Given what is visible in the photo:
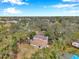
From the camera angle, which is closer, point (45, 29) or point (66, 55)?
point (66, 55)

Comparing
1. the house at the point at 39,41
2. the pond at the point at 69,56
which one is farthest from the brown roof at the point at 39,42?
the pond at the point at 69,56

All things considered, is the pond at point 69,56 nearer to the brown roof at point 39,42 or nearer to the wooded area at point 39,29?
the wooded area at point 39,29

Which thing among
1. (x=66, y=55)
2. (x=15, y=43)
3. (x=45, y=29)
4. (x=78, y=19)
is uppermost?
(x=78, y=19)

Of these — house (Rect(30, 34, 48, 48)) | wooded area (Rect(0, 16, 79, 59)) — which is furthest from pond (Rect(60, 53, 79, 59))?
house (Rect(30, 34, 48, 48))

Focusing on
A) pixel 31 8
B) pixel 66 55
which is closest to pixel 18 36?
pixel 31 8

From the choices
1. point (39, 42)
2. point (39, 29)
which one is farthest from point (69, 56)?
point (39, 29)

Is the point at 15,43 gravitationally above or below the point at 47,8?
below

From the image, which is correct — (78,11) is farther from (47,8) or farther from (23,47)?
(23,47)

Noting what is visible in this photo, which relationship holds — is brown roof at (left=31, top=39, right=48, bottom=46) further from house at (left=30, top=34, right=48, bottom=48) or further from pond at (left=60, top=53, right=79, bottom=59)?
pond at (left=60, top=53, right=79, bottom=59)

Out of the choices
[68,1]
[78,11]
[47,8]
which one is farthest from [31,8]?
[78,11]
